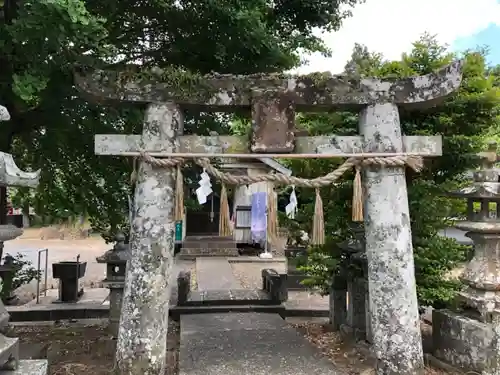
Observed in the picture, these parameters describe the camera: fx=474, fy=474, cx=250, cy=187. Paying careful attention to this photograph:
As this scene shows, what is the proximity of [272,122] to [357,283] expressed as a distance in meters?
3.55

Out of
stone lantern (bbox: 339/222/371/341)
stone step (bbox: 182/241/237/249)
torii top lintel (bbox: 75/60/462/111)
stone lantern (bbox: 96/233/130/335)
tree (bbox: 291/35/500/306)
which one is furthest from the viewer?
stone step (bbox: 182/241/237/249)

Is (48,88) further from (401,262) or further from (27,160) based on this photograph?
(401,262)

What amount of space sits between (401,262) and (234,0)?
4052 mm

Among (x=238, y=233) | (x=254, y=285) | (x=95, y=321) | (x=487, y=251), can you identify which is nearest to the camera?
(x=487, y=251)

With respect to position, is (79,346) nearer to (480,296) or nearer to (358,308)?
(358,308)

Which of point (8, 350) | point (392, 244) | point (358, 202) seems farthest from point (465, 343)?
point (8, 350)

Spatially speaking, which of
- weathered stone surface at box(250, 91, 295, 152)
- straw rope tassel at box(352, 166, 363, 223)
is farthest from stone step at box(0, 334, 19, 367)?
straw rope tassel at box(352, 166, 363, 223)

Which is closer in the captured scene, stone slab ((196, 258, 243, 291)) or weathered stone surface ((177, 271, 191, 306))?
weathered stone surface ((177, 271, 191, 306))

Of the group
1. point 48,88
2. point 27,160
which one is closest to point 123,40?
point 48,88

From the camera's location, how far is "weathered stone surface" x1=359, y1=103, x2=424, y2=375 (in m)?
5.34

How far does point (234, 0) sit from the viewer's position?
6445 mm

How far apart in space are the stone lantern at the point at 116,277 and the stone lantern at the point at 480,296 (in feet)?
16.9

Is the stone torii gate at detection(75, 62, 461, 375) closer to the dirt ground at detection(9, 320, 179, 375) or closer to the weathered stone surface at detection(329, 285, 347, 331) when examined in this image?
the dirt ground at detection(9, 320, 179, 375)

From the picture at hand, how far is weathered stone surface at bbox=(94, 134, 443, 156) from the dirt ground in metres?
2.46
